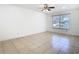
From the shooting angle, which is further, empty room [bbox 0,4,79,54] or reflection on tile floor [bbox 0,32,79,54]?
reflection on tile floor [bbox 0,32,79,54]

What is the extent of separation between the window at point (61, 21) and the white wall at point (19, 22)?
0.22 meters

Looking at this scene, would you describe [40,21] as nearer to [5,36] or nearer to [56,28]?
[56,28]

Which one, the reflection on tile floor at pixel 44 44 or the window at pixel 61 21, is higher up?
the window at pixel 61 21

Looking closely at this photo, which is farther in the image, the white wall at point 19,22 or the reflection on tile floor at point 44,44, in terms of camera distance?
the reflection on tile floor at point 44,44

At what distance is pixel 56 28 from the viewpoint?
1646mm

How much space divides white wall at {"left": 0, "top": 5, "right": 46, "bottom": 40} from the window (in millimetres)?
225

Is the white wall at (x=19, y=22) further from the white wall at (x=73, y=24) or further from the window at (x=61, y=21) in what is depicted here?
the window at (x=61, y=21)

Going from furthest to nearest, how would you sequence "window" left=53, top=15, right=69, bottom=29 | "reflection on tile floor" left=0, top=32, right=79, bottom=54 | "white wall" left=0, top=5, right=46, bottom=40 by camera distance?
1. "reflection on tile floor" left=0, top=32, right=79, bottom=54
2. "window" left=53, top=15, right=69, bottom=29
3. "white wall" left=0, top=5, right=46, bottom=40

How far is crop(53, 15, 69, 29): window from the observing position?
1553 millimetres

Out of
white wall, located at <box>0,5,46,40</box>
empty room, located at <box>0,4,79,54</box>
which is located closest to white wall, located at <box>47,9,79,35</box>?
empty room, located at <box>0,4,79,54</box>

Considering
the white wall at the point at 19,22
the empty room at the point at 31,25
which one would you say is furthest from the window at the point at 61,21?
the white wall at the point at 19,22

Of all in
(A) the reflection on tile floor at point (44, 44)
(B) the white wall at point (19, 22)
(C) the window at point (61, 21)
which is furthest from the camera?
(A) the reflection on tile floor at point (44, 44)

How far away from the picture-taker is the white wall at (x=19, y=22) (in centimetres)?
129

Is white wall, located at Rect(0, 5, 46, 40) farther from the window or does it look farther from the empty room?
the window
